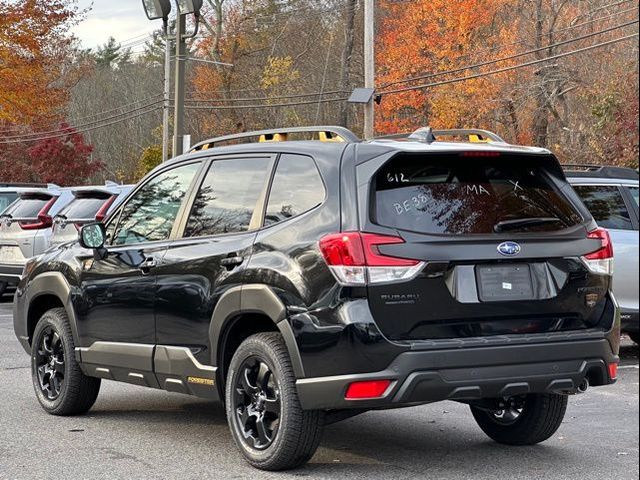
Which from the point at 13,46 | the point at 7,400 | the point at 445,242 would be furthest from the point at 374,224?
the point at 13,46

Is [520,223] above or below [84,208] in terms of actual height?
above

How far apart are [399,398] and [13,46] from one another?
3130 centimetres

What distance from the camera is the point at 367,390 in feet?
18.4

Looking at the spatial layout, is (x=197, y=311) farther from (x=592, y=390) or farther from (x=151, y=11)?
(x=151, y=11)

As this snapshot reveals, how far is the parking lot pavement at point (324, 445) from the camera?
626 cm

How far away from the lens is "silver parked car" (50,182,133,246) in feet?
53.8

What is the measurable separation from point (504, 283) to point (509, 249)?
0.18m

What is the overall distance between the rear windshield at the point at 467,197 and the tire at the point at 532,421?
48.2 inches

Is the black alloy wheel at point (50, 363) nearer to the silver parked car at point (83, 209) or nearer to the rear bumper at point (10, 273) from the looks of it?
the silver parked car at point (83, 209)

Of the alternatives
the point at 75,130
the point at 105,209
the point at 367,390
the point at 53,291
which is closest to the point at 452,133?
the point at 367,390

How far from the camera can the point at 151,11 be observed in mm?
23938

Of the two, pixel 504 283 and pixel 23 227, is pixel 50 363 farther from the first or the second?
pixel 23 227

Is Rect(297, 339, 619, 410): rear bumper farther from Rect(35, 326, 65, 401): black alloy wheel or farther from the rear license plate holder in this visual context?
Rect(35, 326, 65, 401): black alloy wheel

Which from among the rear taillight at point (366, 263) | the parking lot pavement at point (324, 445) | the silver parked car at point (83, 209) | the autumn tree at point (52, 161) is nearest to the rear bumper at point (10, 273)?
the silver parked car at point (83, 209)
